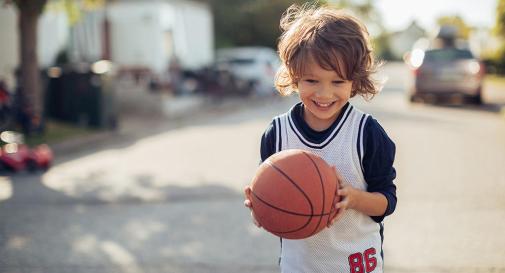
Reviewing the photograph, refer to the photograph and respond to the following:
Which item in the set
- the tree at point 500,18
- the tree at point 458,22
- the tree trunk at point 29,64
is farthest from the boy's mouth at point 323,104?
the tree at point 458,22

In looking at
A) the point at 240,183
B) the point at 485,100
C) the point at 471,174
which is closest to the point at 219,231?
the point at 240,183

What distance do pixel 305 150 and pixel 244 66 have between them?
22578 mm

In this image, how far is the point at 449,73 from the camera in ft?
60.6

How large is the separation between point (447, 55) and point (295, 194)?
1732 cm

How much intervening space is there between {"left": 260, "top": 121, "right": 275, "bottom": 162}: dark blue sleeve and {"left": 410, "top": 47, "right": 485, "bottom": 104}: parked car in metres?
16.6

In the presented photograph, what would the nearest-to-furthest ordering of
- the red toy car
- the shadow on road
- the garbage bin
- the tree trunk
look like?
the shadow on road
the red toy car
the tree trunk
the garbage bin

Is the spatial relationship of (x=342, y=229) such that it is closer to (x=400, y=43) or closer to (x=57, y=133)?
(x=57, y=133)

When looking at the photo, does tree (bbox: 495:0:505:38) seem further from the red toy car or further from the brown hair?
the brown hair

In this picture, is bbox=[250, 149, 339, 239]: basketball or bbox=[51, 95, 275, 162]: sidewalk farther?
bbox=[51, 95, 275, 162]: sidewalk

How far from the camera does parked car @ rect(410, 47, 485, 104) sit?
18.4m

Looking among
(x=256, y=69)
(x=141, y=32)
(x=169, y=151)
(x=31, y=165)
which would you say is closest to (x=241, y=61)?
(x=256, y=69)

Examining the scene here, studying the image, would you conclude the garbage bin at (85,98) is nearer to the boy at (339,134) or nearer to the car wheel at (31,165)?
the car wheel at (31,165)

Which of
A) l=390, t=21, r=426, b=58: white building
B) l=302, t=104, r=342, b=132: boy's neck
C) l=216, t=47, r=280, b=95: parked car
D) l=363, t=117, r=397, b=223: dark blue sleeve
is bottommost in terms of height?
l=390, t=21, r=426, b=58: white building

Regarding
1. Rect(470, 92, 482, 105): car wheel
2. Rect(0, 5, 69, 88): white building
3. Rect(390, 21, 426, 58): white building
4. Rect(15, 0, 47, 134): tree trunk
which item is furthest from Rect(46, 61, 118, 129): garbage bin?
Rect(390, 21, 426, 58): white building
